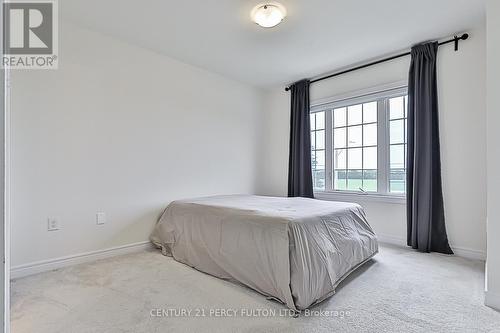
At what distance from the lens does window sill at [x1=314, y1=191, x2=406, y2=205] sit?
10.7 ft

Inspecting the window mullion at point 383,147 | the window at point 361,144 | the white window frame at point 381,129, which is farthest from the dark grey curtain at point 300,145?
the window mullion at point 383,147

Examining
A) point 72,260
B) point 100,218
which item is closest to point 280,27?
point 100,218

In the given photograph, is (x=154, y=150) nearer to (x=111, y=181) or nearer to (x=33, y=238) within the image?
(x=111, y=181)

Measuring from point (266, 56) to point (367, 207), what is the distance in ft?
7.87

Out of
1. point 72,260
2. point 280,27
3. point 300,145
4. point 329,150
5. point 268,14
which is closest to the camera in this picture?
point 268,14

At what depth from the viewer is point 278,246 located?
6.11ft

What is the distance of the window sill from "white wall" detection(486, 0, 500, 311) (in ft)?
4.75

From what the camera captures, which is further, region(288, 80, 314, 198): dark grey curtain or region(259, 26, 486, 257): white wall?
region(288, 80, 314, 198): dark grey curtain

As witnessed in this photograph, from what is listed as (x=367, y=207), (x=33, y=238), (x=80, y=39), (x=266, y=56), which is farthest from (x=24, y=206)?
(x=367, y=207)

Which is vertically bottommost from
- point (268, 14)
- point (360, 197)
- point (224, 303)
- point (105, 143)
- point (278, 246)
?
point (224, 303)

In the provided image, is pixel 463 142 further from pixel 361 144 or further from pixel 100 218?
pixel 100 218

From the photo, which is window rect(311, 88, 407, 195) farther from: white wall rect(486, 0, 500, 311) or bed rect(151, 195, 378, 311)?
white wall rect(486, 0, 500, 311)

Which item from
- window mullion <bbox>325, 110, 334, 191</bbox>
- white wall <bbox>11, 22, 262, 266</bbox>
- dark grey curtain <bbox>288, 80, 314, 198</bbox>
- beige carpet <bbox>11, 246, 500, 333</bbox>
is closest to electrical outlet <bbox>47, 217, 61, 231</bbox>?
white wall <bbox>11, 22, 262, 266</bbox>

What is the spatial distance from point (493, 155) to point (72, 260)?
141 inches
